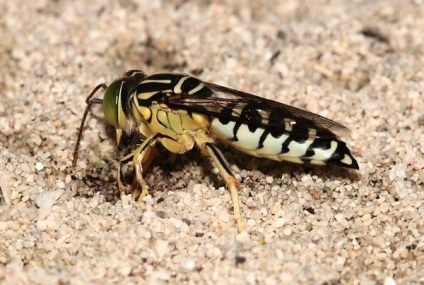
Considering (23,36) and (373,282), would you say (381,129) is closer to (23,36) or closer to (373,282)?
(373,282)

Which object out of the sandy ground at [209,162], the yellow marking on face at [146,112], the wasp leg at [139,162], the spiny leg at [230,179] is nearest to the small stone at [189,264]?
the sandy ground at [209,162]

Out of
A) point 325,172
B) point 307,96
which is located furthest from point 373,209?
point 307,96

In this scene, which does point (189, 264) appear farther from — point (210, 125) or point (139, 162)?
point (210, 125)

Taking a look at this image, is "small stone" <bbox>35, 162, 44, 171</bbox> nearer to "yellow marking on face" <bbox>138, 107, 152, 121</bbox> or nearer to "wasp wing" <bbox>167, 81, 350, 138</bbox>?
"yellow marking on face" <bbox>138, 107, 152, 121</bbox>

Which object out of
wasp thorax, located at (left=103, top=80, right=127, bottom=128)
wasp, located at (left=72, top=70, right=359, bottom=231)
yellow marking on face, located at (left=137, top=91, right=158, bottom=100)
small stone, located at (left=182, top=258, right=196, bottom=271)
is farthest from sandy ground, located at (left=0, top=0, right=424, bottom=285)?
yellow marking on face, located at (left=137, top=91, right=158, bottom=100)

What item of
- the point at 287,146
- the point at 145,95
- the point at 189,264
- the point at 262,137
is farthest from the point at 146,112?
the point at 189,264

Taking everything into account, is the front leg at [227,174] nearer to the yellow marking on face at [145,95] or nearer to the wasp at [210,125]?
the wasp at [210,125]
